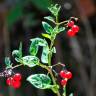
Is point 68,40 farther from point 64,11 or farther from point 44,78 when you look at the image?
point 44,78

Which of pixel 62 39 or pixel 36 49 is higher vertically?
pixel 62 39

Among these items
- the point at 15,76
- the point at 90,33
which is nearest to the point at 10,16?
the point at 90,33

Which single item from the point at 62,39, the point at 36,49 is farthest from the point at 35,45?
the point at 62,39

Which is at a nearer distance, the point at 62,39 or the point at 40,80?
the point at 40,80

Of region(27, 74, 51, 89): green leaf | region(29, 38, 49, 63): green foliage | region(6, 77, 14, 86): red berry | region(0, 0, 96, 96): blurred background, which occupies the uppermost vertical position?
region(0, 0, 96, 96): blurred background

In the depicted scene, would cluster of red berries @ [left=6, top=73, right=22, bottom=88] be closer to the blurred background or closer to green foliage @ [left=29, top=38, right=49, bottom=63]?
green foliage @ [left=29, top=38, right=49, bottom=63]

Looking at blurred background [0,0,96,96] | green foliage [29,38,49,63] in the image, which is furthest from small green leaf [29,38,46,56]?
blurred background [0,0,96,96]

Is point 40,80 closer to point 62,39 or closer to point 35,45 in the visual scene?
point 35,45

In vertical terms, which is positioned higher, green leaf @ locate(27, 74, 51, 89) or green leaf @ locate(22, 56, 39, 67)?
green leaf @ locate(22, 56, 39, 67)

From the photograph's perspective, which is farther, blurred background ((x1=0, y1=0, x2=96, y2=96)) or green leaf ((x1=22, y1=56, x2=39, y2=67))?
blurred background ((x1=0, y1=0, x2=96, y2=96))
